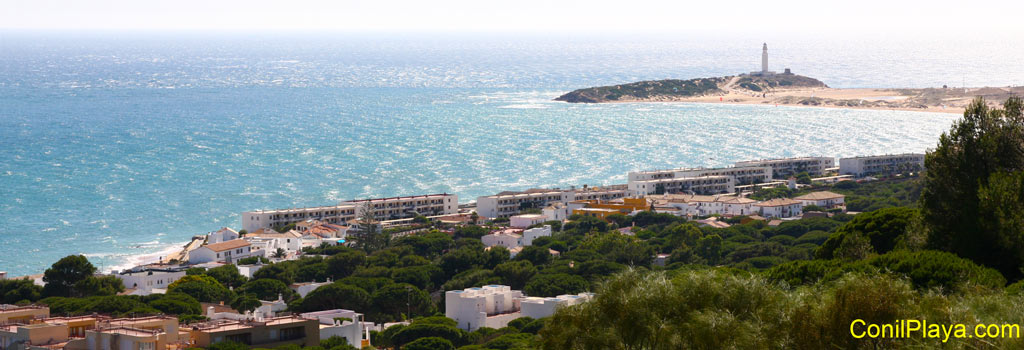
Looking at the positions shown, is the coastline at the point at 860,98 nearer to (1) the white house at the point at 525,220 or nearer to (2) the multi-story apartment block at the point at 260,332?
(1) the white house at the point at 525,220

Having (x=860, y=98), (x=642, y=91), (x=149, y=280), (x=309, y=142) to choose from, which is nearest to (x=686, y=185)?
(x=149, y=280)

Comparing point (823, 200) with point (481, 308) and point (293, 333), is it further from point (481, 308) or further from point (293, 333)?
point (293, 333)

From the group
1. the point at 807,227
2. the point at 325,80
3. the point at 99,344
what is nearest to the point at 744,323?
the point at 99,344

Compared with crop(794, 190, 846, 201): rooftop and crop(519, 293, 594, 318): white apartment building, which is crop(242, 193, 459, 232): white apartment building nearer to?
crop(794, 190, 846, 201): rooftop

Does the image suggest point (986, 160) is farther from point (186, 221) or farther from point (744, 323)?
point (186, 221)

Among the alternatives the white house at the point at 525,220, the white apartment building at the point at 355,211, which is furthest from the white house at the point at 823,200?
the white apartment building at the point at 355,211

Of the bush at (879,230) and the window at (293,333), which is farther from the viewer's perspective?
the bush at (879,230)
